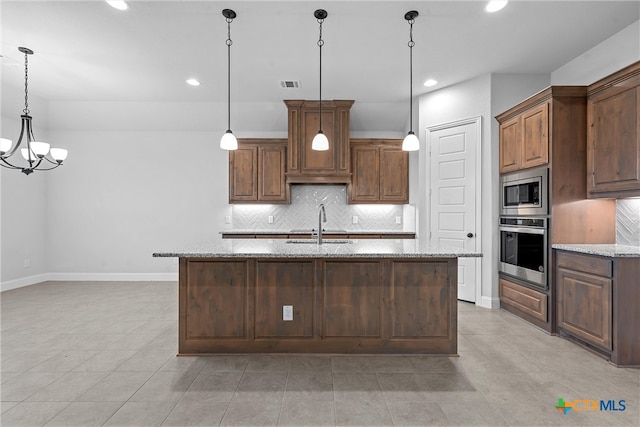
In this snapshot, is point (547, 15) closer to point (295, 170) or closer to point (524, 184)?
point (524, 184)

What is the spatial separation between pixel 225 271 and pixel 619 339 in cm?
316

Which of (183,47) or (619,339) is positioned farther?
(183,47)

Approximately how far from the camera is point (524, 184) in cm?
358

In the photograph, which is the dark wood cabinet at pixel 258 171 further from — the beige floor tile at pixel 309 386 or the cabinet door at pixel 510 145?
the beige floor tile at pixel 309 386

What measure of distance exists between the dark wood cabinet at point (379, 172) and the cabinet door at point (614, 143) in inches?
104

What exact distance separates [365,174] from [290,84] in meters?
1.91

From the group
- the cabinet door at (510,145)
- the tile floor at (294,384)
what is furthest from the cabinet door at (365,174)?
the tile floor at (294,384)

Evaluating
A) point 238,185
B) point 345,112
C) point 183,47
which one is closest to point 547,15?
point 345,112

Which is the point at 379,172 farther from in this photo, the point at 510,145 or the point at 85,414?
the point at 85,414

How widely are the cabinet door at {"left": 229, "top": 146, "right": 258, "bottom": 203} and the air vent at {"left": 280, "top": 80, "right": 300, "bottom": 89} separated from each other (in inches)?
50.8

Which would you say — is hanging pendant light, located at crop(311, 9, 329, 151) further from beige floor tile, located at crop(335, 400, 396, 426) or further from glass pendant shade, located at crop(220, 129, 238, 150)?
beige floor tile, located at crop(335, 400, 396, 426)

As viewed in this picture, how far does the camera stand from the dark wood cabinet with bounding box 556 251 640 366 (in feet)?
8.29

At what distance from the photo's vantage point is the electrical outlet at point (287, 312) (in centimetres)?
270

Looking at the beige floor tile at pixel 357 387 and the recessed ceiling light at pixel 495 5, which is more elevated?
the recessed ceiling light at pixel 495 5
